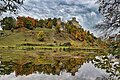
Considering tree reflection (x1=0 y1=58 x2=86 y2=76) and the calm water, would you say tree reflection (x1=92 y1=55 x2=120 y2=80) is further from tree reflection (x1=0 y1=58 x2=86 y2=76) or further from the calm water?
tree reflection (x1=0 y1=58 x2=86 y2=76)

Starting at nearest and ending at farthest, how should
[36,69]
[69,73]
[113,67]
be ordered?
[113,67]
[69,73]
[36,69]

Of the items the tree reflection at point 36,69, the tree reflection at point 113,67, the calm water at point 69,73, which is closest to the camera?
the tree reflection at point 113,67

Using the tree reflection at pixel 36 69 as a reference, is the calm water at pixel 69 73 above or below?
above

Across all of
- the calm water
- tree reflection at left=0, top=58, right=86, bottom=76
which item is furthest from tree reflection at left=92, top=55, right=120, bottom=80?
tree reflection at left=0, top=58, right=86, bottom=76

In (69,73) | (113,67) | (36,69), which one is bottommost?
(36,69)

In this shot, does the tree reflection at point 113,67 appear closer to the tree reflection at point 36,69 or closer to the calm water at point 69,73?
the calm water at point 69,73

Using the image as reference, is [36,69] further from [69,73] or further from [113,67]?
[113,67]

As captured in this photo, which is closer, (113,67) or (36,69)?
(113,67)

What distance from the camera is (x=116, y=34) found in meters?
9.79

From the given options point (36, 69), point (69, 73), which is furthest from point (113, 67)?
point (36, 69)

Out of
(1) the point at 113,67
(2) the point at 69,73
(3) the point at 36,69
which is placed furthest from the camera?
(3) the point at 36,69

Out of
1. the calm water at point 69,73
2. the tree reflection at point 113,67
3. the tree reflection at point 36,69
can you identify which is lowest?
the tree reflection at point 36,69

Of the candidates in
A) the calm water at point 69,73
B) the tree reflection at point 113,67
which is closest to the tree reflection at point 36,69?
the calm water at point 69,73

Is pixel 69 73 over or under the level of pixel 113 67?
under
